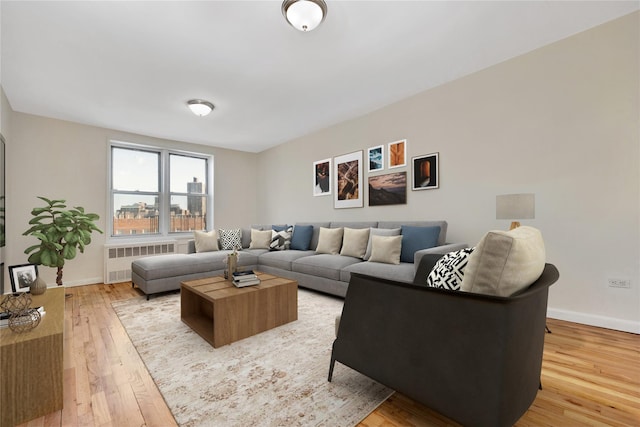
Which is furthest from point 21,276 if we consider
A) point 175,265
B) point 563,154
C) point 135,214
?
point 563,154

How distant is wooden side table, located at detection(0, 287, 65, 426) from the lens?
4.34 feet

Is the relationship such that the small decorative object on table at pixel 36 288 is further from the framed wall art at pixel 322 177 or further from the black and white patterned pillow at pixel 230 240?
the framed wall art at pixel 322 177

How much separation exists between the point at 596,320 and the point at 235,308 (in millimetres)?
3061

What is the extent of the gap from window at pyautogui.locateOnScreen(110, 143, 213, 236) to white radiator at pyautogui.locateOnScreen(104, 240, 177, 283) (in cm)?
41

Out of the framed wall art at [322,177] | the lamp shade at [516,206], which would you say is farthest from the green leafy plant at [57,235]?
the lamp shade at [516,206]

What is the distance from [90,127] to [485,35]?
5468 millimetres

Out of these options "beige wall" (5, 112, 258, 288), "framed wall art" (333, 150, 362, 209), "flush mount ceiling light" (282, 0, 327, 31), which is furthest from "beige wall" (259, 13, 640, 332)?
"beige wall" (5, 112, 258, 288)

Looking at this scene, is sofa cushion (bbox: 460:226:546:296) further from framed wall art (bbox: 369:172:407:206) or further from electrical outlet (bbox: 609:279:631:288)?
framed wall art (bbox: 369:172:407:206)

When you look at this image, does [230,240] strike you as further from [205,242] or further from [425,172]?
[425,172]

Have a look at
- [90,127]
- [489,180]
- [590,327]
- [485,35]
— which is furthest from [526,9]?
[90,127]

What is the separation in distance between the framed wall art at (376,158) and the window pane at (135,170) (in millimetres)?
3949

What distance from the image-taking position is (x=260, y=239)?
190 inches

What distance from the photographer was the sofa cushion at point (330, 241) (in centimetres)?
401

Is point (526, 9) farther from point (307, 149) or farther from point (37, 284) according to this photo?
point (37, 284)
